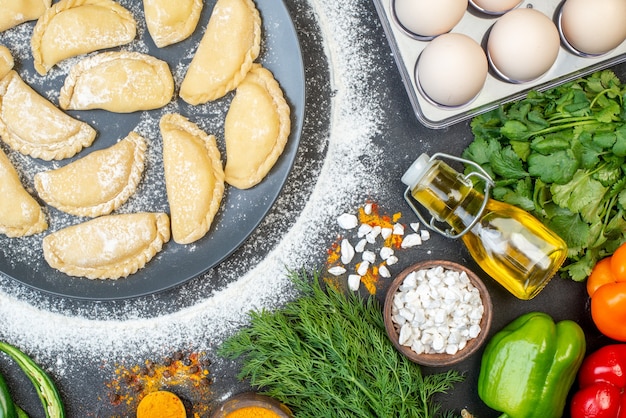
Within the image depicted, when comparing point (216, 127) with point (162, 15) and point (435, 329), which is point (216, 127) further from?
point (435, 329)

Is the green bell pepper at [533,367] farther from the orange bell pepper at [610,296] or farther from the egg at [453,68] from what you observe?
the egg at [453,68]

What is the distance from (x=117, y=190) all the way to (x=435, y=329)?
1135 millimetres

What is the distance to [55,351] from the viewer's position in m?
2.23

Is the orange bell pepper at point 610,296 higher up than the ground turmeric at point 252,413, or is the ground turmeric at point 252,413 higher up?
the orange bell pepper at point 610,296

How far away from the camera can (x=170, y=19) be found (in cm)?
199

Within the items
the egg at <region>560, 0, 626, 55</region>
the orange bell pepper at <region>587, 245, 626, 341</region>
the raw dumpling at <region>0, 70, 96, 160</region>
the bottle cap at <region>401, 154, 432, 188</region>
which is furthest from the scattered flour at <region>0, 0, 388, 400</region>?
the orange bell pepper at <region>587, 245, 626, 341</region>

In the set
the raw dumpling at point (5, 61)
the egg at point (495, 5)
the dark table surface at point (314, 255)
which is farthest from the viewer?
the dark table surface at point (314, 255)

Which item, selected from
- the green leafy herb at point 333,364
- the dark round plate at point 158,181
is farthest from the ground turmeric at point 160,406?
the dark round plate at point 158,181

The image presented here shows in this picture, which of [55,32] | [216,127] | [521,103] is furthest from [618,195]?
[55,32]

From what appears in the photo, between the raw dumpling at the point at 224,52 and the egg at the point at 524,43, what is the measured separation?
2.47 ft

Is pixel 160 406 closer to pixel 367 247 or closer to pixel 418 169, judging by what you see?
pixel 367 247

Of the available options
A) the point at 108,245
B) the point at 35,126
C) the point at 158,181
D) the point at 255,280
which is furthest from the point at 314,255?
the point at 35,126

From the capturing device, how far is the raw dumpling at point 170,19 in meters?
1.99

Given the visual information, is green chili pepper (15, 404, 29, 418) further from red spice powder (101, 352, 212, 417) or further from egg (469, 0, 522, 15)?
egg (469, 0, 522, 15)
